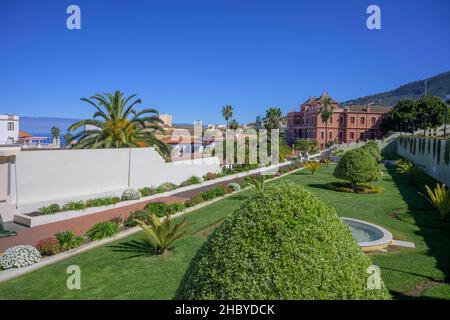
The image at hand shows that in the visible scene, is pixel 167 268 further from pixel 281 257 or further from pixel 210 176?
pixel 210 176

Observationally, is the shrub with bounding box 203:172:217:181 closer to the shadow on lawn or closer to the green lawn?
the green lawn

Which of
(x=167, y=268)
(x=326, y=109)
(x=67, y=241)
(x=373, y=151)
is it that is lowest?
(x=167, y=268)

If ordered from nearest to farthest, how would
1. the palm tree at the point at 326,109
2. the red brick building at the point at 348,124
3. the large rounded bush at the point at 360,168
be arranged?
the large rounded bush at the point at 360,168, the palm tree at the point at 326,109, the red brick building at the point at 348,124

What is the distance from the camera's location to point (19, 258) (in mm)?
9258

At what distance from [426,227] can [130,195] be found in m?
15.1

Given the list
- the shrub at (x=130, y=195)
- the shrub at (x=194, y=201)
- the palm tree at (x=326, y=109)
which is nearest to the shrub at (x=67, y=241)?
the shrub at (x=194, y=201)

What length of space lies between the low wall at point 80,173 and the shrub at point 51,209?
1.95 ft

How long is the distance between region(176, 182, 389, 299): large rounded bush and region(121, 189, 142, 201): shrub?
52.0ft

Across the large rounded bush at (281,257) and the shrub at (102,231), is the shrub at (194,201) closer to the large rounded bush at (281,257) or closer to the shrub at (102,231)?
the shrub at (102,231)

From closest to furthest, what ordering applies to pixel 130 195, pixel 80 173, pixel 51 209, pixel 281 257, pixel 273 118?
1. pixel 281 257
2. pixel 51 209
3. pixel 80 173
4. pixel 130 195
5. pixel 273 118

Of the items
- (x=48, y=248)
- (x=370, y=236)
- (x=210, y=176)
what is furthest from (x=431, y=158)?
(x=48, y=248)

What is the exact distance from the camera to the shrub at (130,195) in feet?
62.1
